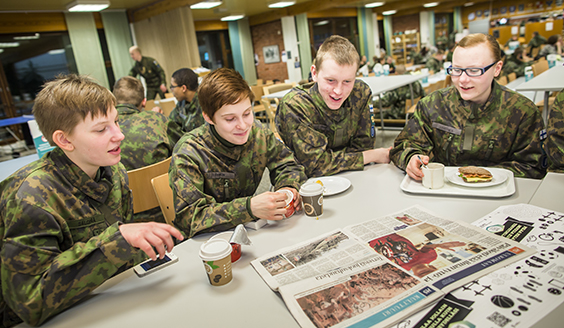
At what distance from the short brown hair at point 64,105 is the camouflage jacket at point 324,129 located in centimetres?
106

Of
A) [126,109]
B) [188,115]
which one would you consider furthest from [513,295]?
[188,115]

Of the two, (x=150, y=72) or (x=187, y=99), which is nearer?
(x=187, y=99)

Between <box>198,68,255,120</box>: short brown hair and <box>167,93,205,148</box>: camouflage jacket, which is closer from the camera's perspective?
<box>198,68,255,120</box>: short brown hair

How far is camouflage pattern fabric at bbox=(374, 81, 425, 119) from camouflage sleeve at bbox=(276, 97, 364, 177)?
4400 millimetres

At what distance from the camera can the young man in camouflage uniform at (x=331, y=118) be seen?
1828mm

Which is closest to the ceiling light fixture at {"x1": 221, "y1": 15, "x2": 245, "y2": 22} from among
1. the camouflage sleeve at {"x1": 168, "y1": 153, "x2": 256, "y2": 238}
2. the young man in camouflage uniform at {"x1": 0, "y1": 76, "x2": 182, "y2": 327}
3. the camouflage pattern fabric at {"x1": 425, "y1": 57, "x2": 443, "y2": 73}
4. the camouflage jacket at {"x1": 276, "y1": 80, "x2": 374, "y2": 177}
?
the camouflage pattern fabric at {"x1": 425, "y1": 57, "x2": 443, "y2": 73}

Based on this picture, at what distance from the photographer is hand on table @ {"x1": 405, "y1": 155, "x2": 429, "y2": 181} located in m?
1.54

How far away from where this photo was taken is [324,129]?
2.04 metres

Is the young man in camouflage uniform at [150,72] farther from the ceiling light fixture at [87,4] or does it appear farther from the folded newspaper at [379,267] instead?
the folded newspaper at [379,267]

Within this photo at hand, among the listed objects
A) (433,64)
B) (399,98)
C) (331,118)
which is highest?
(433,64)

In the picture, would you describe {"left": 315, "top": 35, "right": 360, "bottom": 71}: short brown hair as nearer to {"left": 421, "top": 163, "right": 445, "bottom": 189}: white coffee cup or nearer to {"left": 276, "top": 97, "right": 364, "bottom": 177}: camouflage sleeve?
{"left": 276, "top": 97, "right": 364, "bottom": 177}: camouflage sleeve

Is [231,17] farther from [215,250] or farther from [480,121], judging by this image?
[215,250]

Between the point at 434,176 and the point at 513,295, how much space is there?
67cm

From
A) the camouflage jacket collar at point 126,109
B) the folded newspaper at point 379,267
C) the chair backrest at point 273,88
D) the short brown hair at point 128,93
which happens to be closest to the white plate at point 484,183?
the folded newspaper at point 379,267
